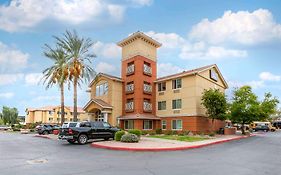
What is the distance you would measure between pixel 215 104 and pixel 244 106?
5287mm

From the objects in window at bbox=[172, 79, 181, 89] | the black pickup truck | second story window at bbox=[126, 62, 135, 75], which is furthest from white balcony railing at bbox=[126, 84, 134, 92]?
the black pickup truck

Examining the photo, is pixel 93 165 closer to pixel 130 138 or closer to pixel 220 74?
pixel 130 138

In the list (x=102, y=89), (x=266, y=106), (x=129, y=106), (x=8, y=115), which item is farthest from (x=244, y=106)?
(x=8, y=115)

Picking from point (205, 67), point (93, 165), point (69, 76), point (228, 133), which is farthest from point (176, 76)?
point (93, 165)

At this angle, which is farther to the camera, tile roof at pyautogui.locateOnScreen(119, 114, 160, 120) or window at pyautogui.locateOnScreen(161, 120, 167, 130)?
window at pyautogui.locateOnScreen(161, 120, 167, 130)

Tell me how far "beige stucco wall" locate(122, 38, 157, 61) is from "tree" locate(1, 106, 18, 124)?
8633 centimetres

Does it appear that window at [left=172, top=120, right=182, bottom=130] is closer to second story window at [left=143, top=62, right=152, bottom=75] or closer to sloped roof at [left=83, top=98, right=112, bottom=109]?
second story window at [left=143, top=62, right=152, bottom=75]

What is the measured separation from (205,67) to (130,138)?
2103 centimetres

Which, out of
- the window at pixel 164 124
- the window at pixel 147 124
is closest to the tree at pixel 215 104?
the window at pixel 164 124

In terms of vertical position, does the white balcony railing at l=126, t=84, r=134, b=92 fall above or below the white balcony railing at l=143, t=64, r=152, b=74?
below

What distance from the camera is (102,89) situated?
142 feet

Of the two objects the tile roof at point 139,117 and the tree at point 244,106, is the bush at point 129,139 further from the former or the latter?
the tree at point 244,106

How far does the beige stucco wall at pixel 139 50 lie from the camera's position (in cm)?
4072

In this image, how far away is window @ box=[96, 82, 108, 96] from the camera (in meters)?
42.3
